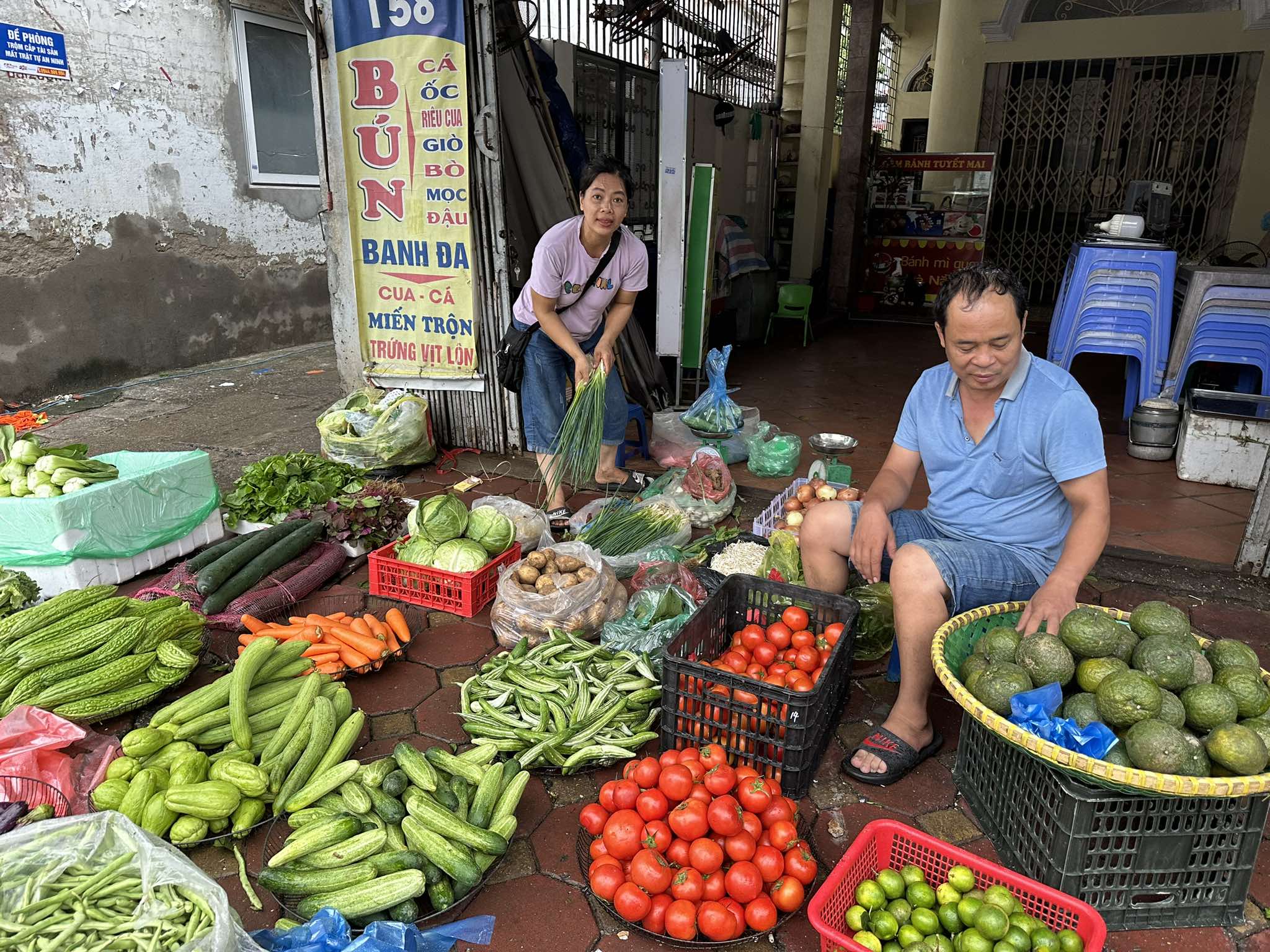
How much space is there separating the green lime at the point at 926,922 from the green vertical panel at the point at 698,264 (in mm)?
4889

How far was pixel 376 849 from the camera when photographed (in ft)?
7.04

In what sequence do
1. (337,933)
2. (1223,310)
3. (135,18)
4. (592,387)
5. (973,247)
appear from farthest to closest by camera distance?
(973,247)
(135,18)
(1223,310)
(592,387)
(337,933)

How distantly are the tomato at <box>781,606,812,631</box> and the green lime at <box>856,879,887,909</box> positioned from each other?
3.46ft

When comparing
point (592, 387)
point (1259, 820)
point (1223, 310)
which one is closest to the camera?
point (1259, 820)

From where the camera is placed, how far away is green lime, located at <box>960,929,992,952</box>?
181 cm

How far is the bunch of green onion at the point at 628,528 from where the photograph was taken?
3.98 metres

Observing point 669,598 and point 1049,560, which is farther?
point 669,598

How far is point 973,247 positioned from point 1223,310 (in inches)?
215

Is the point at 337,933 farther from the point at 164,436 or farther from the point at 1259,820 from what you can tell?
the point at 164,436

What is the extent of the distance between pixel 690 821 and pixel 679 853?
0.28 feet

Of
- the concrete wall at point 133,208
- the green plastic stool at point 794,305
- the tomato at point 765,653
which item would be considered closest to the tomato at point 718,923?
the tomato at point 765,653

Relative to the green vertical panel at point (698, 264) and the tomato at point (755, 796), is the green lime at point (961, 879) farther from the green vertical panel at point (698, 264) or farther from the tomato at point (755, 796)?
the green vertical panel at point (698, 264)

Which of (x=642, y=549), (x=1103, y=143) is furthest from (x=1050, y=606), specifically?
(x=1103, y=143)

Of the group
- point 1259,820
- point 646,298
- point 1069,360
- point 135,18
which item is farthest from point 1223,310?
point 135,18
